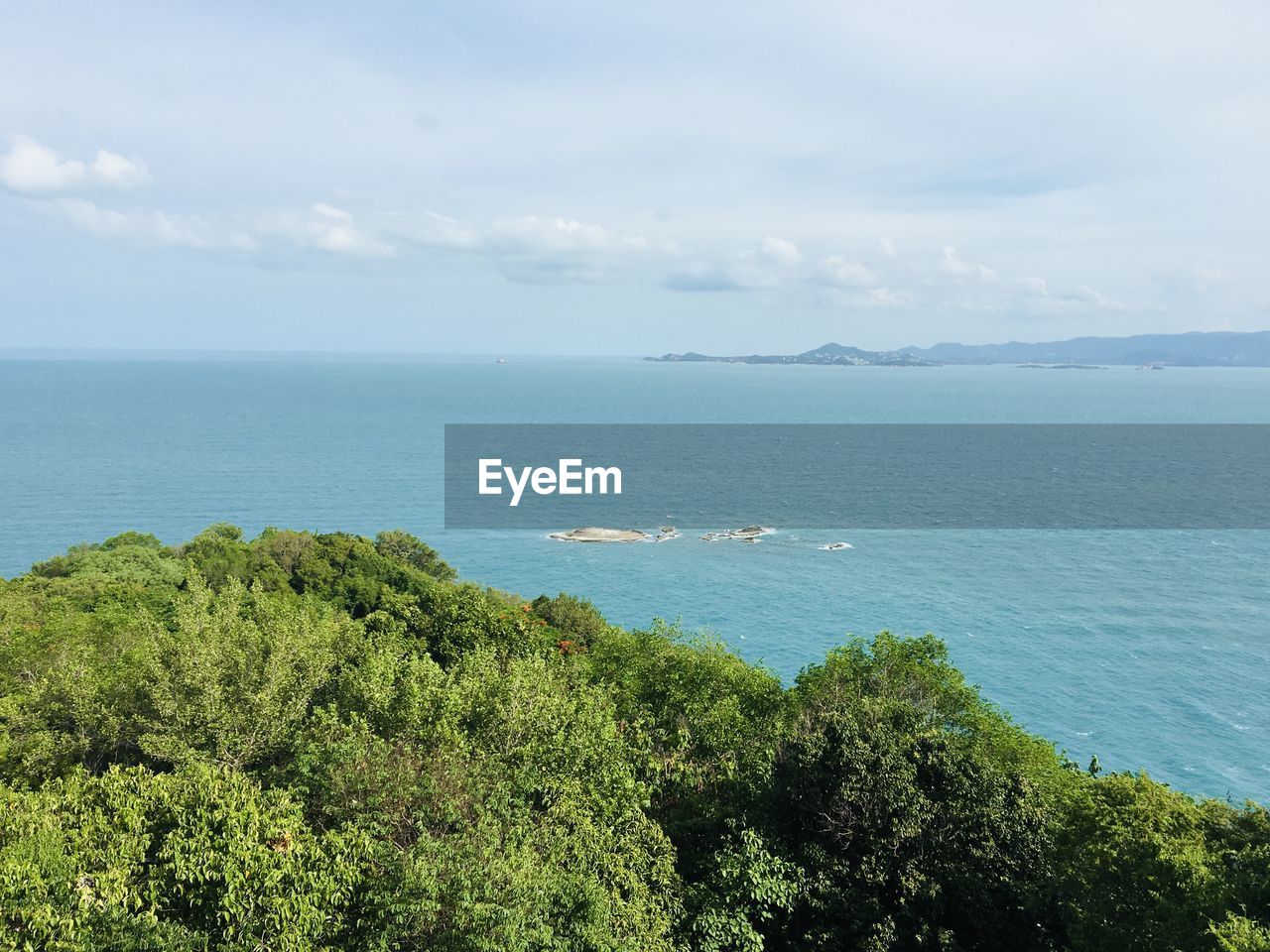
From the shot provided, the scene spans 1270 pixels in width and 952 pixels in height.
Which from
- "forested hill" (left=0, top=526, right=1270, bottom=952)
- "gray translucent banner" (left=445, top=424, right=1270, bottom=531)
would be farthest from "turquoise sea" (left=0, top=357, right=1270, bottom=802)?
"forested hill" (left=0, top=526, right=1270, bottom=952)

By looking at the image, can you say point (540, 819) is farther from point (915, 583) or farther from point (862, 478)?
point (862, 478)

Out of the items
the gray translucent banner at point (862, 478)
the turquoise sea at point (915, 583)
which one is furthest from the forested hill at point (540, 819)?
the gray translucent banner at point (862, 478)

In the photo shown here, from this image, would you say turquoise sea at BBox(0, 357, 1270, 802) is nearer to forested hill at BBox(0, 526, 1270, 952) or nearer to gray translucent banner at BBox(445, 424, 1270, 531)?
gray translucent banner at BBox(445, 424, 1270, 531)

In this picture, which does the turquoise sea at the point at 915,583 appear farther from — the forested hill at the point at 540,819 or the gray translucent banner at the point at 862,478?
the forested hill at the point at 540,819

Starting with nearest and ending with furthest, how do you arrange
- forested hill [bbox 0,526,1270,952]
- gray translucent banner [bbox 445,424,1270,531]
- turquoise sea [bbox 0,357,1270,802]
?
1. forested hill [bbox 0,526,1270,952]
2. turquoise sea [bbox 0,357,1270,802]
3. gray translucent banner [bbox 445,424,1270,531]

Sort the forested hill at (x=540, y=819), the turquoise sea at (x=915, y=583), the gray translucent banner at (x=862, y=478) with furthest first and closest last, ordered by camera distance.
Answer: the gray translucent banner at (x=862, y=478), the turquoise sea at (x=915, y=583), the forested hill at (x=540, y=819)

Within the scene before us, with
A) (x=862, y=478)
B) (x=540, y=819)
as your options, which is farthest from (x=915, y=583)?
(x=540, y=819)
